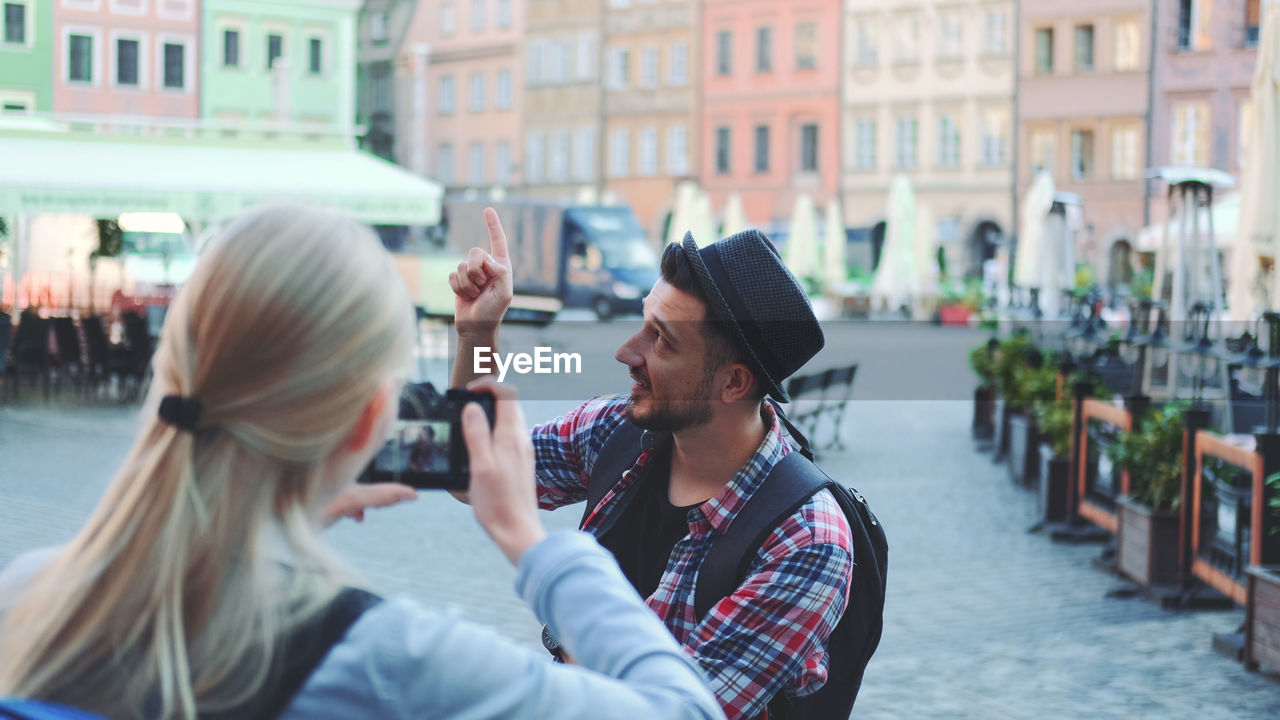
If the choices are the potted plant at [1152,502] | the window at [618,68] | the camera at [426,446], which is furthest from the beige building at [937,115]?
the camera at [426,446]

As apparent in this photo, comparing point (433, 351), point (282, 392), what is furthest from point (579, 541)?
point (433, 351)

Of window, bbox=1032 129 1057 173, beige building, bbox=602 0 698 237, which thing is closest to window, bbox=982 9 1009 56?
window, bbox=1032 129 1057 173

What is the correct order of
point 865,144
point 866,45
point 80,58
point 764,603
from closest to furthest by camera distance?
point 764,603 < point 80,58 < point 865,144 < point 866,45

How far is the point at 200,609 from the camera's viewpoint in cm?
127

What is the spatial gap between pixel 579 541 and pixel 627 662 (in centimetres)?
11

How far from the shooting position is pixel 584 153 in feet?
178

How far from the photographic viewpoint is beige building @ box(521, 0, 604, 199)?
54281 mm

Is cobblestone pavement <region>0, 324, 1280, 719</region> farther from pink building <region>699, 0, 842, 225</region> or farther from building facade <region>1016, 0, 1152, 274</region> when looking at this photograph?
pink building <region>699, 0, 842, 225</region>

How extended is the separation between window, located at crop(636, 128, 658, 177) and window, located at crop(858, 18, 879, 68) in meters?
7.34

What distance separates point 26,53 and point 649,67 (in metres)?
19.7

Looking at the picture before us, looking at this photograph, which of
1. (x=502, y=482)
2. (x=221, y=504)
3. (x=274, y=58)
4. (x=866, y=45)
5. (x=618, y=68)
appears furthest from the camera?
(x=618, y=68)

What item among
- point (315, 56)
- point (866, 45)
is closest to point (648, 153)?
point (866, 45)

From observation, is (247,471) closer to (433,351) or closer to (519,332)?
(519,332)

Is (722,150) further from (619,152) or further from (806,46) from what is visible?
(806,46)
